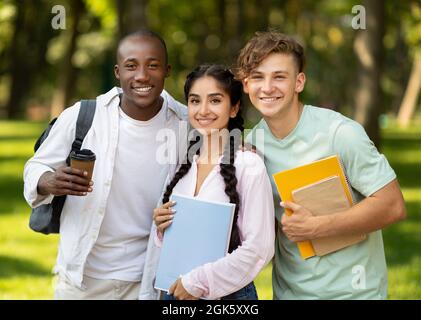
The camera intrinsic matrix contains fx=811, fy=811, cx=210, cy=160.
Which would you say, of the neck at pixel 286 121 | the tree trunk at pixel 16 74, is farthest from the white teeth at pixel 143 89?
the tree trunk at pixel 16 74

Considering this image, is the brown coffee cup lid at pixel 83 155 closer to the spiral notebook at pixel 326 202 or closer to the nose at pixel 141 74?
the nose at pixel 141 74

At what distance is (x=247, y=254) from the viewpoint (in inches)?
136

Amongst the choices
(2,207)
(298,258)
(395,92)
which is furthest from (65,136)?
(395,92)

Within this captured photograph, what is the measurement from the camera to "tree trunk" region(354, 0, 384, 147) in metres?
13.1

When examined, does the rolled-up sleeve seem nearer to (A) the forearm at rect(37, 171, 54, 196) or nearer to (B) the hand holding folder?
(B) the hand holding folder

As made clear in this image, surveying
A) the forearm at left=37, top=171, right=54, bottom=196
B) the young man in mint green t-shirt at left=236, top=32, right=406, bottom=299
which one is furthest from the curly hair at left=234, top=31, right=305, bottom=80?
the forearm at left=37, top=171, right=54, bottom=196

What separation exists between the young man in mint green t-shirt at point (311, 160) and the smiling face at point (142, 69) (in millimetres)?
457

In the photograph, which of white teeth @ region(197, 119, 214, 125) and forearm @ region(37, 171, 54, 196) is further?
forearm @ region(37, 171, 54, 196)

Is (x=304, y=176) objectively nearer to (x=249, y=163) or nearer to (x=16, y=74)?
(x=249, y=163)

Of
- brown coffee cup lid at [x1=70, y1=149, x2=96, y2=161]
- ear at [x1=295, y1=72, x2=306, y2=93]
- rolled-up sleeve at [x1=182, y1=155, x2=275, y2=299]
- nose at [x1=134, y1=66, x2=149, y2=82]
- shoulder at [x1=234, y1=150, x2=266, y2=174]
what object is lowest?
rolled-up sleeve at [x1=182, y1=155, x2=275, y2=299]

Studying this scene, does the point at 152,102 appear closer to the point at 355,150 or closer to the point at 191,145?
the point at 191,145

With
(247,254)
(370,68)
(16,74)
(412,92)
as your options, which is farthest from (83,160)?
(16,74)

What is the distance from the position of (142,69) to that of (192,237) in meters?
0.88

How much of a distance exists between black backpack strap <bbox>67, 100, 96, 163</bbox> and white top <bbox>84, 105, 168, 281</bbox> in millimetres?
154
